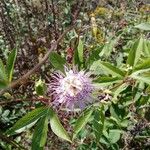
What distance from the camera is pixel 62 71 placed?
106 centimetres

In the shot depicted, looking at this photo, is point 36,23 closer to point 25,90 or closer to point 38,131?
point 25,90

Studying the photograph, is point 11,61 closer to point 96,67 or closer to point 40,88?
point 40,88

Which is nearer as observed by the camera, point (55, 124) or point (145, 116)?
point (55, 124)

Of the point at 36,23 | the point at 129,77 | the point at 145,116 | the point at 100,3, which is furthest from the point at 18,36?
the point at 129,77

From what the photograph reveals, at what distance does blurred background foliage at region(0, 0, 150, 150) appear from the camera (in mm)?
1091

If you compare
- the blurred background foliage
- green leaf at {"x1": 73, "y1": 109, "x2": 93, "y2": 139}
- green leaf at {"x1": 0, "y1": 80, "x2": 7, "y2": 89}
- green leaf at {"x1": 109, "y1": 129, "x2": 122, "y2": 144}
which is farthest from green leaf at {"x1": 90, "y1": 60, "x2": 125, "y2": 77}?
green leaf at {"x1": 109, "y1": 129, "x2": 122, "y2": 144}

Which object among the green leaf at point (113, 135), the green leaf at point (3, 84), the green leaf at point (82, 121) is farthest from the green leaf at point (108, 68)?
the green leaf at point (113, 135)

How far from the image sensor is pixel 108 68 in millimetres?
1070

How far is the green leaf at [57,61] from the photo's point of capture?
1049 millimetres

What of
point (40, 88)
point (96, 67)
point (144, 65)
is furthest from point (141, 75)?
point (40, 88)

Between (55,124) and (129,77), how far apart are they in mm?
211

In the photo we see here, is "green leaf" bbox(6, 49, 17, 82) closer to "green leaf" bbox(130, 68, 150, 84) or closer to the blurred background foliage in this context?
the blurred background foliage

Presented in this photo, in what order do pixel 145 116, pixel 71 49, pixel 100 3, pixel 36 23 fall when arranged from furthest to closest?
pixel 100 3
pixel 36 23
pixel 145 116
pixel 71 49

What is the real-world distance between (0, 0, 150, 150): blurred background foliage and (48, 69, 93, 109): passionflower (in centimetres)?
4
